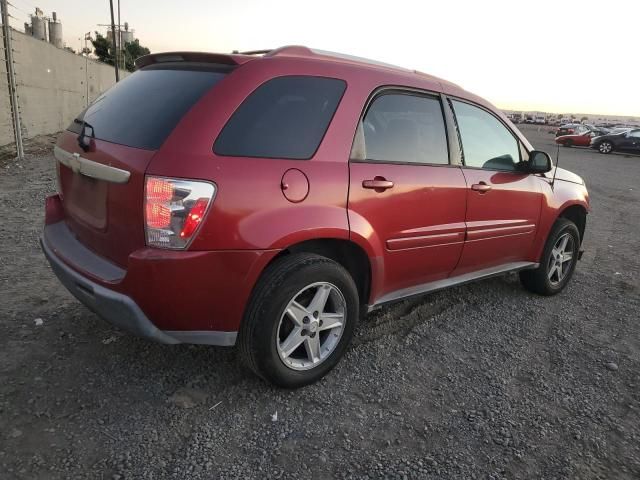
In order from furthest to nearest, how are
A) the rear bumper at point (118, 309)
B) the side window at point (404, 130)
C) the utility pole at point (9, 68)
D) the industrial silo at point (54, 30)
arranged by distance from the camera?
1. the industrial silo at point (54, 30)
2. the utility pole at point (9, 68)
3. the side window at point (404, 130)
4. the rear bumper at point (118, 309)

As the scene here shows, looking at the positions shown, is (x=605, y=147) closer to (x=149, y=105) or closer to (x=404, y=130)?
(x=404, y=130)

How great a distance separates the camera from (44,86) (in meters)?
14.7

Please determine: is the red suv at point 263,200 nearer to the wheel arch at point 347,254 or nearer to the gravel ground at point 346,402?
the wheel arch at point 347,254

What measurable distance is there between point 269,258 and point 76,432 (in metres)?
1.21

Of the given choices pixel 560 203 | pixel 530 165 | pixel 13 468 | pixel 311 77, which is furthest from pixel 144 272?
pixel 560 203

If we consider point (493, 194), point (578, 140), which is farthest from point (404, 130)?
point (578, 140)

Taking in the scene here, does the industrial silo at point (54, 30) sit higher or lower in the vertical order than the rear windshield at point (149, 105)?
higher

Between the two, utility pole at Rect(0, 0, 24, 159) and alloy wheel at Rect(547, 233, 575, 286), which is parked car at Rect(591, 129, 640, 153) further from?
utility pole at Rect(0, 0, 24, 159)

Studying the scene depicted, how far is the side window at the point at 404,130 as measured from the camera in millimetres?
2984

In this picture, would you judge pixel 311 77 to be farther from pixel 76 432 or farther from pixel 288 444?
pixel 76 432

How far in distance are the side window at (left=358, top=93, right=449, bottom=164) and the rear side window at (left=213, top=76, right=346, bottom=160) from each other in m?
0.28

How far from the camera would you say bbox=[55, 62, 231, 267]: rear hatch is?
2346 millimetres

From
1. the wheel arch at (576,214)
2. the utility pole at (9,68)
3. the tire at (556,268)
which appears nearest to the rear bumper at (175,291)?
the tire at (556,268)

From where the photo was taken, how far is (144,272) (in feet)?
7.51
